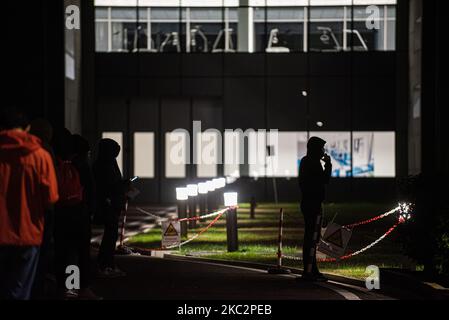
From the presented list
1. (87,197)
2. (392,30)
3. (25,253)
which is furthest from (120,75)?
(25,253)

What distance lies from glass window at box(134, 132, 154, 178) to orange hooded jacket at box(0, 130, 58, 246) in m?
40.5

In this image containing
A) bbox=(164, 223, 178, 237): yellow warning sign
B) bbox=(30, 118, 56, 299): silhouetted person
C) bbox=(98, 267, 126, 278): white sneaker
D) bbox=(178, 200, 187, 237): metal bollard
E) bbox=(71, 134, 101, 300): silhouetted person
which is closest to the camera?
bbox=(30, 118, 56, 299): silhouetted person

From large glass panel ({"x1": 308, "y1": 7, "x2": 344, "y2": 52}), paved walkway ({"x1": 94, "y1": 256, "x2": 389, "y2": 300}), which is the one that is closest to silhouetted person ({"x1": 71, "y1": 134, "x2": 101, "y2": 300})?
paved walkway ({"x1": 94, "y1": 256, "x2": 389, "y2": 300})

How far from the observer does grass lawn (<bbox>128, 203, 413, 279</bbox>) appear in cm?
1925

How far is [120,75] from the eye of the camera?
50.5 m

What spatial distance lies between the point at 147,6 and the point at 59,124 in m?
26.9

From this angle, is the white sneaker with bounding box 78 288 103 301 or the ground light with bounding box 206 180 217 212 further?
the ground light with bounding box 206 180 217 212

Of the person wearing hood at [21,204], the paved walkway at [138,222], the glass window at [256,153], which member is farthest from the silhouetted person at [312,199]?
the glass window at [256,153]

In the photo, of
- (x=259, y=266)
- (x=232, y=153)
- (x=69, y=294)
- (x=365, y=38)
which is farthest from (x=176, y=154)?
(x=69, y=294)

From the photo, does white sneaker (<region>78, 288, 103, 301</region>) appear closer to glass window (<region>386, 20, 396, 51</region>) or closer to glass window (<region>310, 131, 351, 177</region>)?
glass window (<region>310, 131, 351, 177</region>)

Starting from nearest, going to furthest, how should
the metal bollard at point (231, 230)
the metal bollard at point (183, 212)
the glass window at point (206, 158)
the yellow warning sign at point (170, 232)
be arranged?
the yellow warning sign at point (170, 232)
the metal bollard at point (231, 230)
the metal bollard at point (183, 212)
the glass window at point (206, 158)

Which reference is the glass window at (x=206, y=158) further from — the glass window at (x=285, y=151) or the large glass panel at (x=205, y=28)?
the large glass panel at (x=205, y=28)

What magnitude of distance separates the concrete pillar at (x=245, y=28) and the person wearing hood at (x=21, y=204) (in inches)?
1599

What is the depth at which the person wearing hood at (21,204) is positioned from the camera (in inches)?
391
